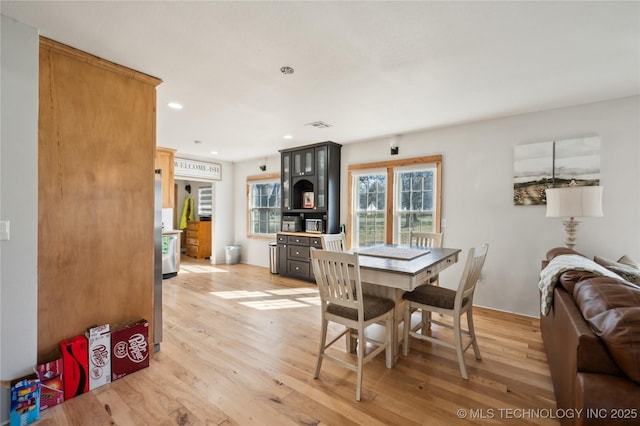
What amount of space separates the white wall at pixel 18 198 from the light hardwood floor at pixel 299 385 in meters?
0.48

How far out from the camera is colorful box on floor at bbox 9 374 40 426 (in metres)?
1.67

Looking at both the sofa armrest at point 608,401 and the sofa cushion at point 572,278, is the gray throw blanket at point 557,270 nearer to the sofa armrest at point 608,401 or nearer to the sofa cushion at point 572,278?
the sofa cushion at point 572,278

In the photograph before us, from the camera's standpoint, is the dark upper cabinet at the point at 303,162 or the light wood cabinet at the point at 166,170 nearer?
the dark upper cabinet at the point at 303,162

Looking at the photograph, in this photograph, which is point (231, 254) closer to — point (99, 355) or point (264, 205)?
point (264, 205)

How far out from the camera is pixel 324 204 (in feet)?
16.5

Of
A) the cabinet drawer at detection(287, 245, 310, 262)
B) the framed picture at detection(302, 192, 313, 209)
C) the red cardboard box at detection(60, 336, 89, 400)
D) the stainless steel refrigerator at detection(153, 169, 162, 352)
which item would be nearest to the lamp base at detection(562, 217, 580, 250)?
the cabinet drawer at detection(287, 245, 310, 262)

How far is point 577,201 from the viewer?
8.63 feet

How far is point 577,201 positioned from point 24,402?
4440 mm

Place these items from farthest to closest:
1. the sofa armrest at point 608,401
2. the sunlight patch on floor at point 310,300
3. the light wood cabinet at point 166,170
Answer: the light wood cabinet at point 166,170
the sunlight patch on floor at point 310,300
the sofa armrest at point 608,401

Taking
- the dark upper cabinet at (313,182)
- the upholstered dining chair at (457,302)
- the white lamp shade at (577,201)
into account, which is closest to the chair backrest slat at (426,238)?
the upholstered dining chair at (457,302)

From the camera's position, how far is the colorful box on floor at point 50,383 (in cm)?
184

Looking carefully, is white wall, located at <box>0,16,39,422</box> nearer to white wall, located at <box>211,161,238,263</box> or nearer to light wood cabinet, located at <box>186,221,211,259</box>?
white wall, located at <box>211,161,238,263</box>

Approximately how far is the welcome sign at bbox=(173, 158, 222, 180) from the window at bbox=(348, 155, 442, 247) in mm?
3467

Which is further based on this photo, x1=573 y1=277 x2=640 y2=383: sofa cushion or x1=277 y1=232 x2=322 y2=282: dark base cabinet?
x1=277 y1=232 x2=322 y2=282: dark base cabinet
